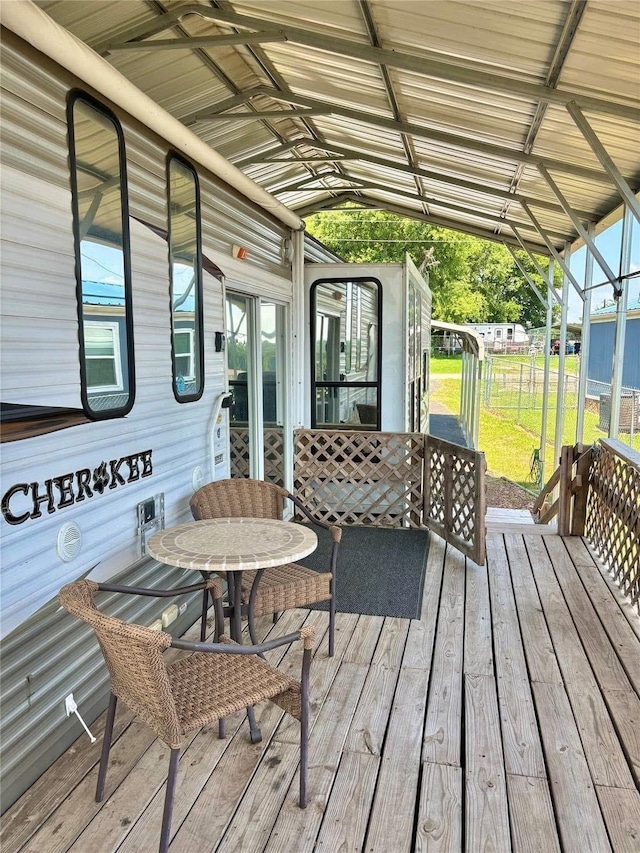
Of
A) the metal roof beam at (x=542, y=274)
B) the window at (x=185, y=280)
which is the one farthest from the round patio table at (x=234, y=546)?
the metal roof beam at (x=542, y=274)

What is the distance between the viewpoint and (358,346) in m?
5.78

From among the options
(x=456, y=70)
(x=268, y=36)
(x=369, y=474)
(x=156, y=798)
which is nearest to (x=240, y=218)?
(x=268, y=36)

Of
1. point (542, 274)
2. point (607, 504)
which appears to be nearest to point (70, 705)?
point (607, 504)

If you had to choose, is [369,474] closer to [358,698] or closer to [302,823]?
[358,698]

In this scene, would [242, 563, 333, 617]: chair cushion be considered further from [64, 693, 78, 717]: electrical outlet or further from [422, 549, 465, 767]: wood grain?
[64, 693, 78, 717]: electrical outlet

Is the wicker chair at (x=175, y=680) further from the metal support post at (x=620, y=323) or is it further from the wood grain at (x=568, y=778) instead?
the metal support post at (x=620, y=323)

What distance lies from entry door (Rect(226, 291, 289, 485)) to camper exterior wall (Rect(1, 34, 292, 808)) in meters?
1.37

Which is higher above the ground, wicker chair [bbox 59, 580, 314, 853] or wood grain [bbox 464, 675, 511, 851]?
wicker chair [bbox 59, 580, 314, 853]

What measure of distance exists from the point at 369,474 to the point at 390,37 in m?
3.38

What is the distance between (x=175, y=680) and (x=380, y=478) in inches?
143

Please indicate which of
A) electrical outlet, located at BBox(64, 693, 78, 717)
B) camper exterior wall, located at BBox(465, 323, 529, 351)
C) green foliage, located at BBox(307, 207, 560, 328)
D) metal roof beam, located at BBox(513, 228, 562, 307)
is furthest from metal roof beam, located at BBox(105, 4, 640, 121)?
camper exterior wall, located at BBox(465, 323, 529, 351)

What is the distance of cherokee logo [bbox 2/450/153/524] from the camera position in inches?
82.1

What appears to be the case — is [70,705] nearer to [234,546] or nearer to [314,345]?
[234,546]

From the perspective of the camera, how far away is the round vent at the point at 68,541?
2332mm
